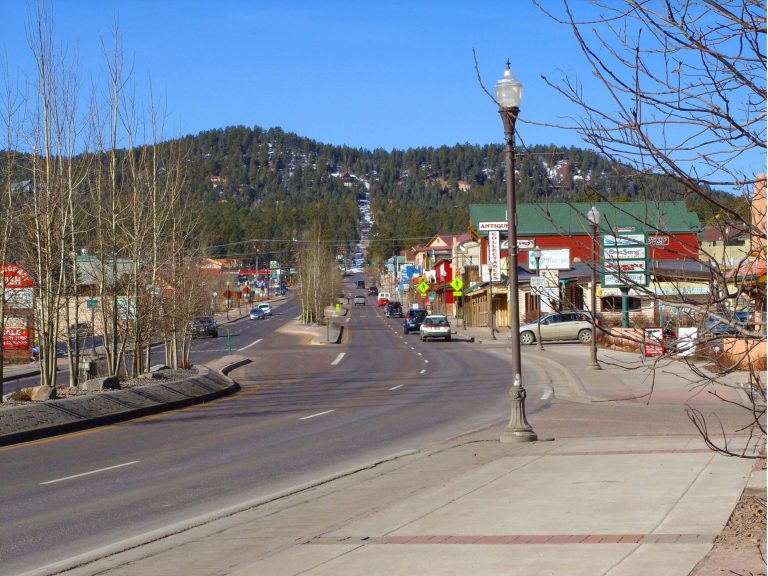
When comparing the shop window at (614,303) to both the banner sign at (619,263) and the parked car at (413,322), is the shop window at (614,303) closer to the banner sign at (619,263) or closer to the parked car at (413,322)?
the parked car at (413,322)

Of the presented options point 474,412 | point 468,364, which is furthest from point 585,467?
point 468,364

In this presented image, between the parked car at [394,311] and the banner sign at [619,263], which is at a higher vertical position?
the banner sign at [619,263]

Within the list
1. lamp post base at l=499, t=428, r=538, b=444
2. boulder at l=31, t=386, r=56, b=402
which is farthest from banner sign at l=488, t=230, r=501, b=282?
lamp post base at l=499, t=428, r=538, b=444

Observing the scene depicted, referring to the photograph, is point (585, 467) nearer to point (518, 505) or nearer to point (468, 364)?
point (518, 505)

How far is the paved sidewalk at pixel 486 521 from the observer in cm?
703

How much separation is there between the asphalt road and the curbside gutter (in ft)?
1.55

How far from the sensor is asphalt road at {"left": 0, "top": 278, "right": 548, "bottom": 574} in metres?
9.98

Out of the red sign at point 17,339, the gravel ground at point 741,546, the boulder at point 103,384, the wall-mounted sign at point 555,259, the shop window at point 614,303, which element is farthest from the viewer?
the wall-mounted sign at point 555,259

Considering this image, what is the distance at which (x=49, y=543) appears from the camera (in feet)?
29.5

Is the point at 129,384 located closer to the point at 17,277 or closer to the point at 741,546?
the point at 17,277

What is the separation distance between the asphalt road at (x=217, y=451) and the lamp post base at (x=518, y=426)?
1.58m

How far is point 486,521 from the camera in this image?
338 inches

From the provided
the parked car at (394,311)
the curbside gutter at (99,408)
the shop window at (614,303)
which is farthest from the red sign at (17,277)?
the parked car at (394,311)

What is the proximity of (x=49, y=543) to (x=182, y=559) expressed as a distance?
1893mm
